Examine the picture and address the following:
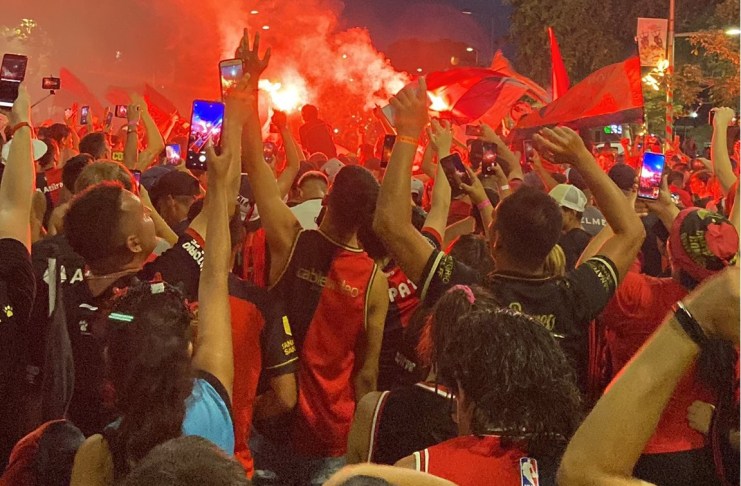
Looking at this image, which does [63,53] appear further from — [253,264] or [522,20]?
[253,264]

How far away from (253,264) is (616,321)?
5.91ft

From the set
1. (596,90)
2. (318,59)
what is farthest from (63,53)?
(596,90)

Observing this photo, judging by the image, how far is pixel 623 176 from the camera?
23.8ft

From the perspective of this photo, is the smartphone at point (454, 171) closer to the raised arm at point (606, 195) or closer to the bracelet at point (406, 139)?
the raised arm at point (606, 195)

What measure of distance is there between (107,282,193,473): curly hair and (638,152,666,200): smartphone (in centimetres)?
398

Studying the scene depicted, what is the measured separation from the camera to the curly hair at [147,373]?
245 cm

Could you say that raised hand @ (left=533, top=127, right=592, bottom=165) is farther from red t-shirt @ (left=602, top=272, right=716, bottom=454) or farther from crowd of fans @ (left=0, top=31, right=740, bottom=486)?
red t-shirt @ (left=602, top=272, right=716, bottom=454)

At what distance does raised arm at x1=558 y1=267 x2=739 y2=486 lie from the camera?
1.88 meters

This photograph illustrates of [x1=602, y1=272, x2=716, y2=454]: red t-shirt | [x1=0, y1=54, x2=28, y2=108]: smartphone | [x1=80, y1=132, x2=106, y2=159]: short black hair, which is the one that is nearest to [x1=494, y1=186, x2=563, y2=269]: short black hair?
[x1=602, y1=272, x2=716, y2=454]: red t-shirt

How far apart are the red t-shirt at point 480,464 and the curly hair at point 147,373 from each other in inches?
26.1

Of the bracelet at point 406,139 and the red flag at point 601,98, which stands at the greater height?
the red flag at point 601,98

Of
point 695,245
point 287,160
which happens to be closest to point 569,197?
point 287,160

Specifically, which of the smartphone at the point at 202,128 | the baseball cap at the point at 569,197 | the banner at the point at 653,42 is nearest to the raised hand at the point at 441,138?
the baseball cap at the point at 569,197

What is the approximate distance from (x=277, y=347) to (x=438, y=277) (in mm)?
687
